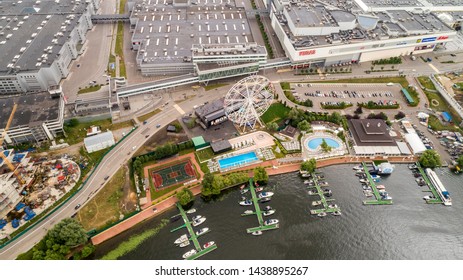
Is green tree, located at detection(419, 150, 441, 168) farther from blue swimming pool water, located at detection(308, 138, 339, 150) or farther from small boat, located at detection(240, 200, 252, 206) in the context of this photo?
small boat, located at detection(240, 200, 252, 206)

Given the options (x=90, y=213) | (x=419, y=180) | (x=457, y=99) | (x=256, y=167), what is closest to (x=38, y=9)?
(x=90, y=213)

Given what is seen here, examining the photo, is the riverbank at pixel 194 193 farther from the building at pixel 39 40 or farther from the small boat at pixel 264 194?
the building at pixel 39 40

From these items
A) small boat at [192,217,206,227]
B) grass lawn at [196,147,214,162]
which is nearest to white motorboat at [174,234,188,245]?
small boat at [192,217,206,227]

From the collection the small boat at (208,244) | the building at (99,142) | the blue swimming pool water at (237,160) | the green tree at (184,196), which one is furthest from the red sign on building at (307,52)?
the small boat at (208,244)

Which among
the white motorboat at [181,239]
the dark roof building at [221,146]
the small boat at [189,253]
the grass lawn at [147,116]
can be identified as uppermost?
the grass lawn at [147,116]

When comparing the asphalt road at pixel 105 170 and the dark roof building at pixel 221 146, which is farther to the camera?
the dark roof building at pixel 221 146

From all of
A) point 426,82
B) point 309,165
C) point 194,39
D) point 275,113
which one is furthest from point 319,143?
point 194,39
